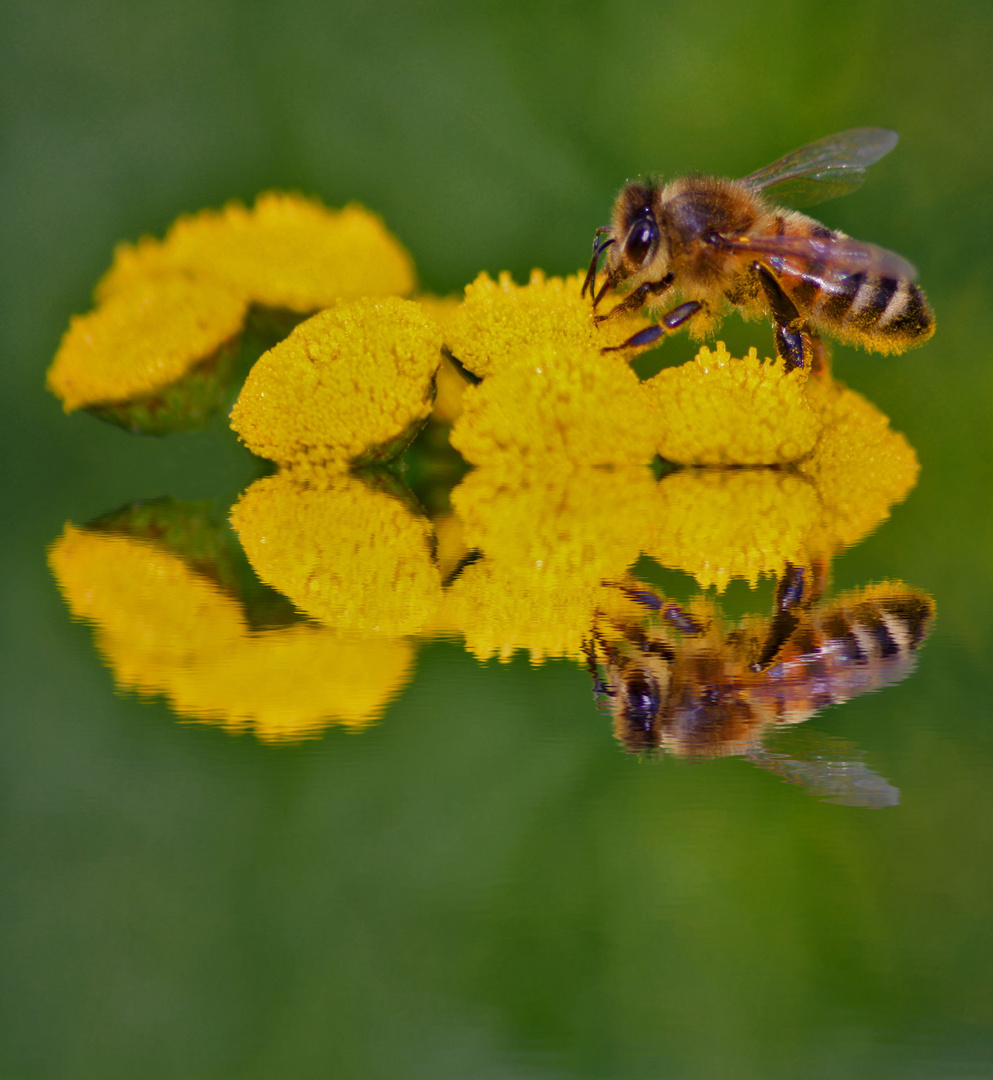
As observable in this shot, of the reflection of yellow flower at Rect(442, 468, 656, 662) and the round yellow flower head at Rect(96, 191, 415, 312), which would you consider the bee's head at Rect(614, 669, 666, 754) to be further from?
the round yellow flower head at Rect(96, 191, 415, 312)

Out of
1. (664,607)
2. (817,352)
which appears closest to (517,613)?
(664,607)

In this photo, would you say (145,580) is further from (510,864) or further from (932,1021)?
A: (932,1021)

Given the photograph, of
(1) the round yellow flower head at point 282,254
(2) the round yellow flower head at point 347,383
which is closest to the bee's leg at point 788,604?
(2) the round yellow flower head at point 347,383

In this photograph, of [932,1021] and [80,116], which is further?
[80,116]

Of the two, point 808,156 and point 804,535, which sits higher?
point 808,156

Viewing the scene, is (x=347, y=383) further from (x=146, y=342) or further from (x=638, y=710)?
(x=638, y=710)

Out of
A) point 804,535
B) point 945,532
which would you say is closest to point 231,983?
point 804,535

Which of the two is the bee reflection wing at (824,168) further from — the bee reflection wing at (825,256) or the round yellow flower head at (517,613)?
the round yellow flower head at (517,613)
